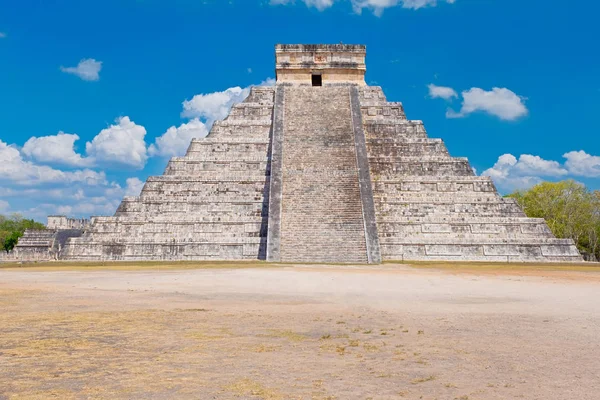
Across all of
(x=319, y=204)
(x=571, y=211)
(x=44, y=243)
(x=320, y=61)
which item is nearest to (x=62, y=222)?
(x=44, y=243)

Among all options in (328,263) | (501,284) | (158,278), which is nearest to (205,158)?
(328,263)

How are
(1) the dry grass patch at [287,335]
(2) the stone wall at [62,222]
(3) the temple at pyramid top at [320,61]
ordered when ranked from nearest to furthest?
(1) the dry grass patch at [287,335] < (3) the temple at pyramid top at [320,61] < (2) the stone wall at [62,222]

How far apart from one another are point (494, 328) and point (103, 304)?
550 cm

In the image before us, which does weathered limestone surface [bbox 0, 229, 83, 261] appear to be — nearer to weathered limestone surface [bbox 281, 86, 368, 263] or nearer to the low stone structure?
the low stone structure

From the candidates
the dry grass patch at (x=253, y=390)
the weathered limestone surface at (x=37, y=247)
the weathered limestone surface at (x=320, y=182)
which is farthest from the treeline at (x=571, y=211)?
the dry grass patch at (x=253, y=390)

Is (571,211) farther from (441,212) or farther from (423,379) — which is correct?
(423,379)

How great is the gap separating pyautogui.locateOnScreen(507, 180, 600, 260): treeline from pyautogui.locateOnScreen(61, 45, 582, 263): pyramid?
15.4 m

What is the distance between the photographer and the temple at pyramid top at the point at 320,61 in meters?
30.7

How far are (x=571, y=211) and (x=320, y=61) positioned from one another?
19.8 meters

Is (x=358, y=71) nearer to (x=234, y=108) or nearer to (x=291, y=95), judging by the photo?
(x=291, y=95)

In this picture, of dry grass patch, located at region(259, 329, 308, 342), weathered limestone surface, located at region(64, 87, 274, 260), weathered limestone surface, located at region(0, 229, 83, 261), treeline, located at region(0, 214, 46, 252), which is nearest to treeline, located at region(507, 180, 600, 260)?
weathered limestone surface, located at region(64, 87, 274, 260)

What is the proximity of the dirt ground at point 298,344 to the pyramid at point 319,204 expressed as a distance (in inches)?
397

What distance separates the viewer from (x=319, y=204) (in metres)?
21.4

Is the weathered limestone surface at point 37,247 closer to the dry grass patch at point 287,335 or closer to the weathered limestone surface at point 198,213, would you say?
the weathered limestone surface at point 198,213
